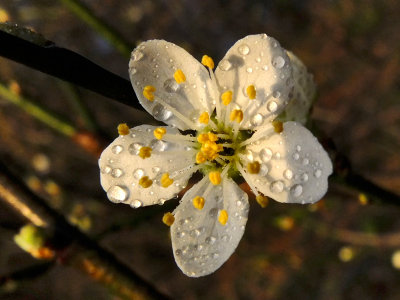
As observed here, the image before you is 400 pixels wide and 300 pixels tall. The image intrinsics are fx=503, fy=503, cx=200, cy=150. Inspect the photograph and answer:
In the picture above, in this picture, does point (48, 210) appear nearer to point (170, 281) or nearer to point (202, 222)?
point (202, 222)

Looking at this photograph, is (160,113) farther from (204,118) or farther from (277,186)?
(277,186)

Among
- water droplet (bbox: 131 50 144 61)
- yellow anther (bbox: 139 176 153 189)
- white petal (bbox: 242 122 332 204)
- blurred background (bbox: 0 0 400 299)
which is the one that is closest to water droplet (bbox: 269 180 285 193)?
white petal (bbox: 242 122 332 204)

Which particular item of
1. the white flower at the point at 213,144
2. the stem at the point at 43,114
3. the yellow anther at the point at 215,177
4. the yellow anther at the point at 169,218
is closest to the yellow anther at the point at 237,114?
the white flower at the point at 213,144

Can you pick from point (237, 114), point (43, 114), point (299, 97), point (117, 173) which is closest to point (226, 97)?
point (237, 114)

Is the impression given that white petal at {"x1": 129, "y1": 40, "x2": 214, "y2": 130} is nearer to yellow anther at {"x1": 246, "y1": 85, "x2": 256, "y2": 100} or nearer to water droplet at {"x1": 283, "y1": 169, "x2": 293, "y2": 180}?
yellow anther at {"x1": 246, "y1": 85, "x2": 256, "y2": 100}

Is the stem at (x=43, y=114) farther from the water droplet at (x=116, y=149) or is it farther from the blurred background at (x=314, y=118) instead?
the blurred background at (x=314, y=118)
